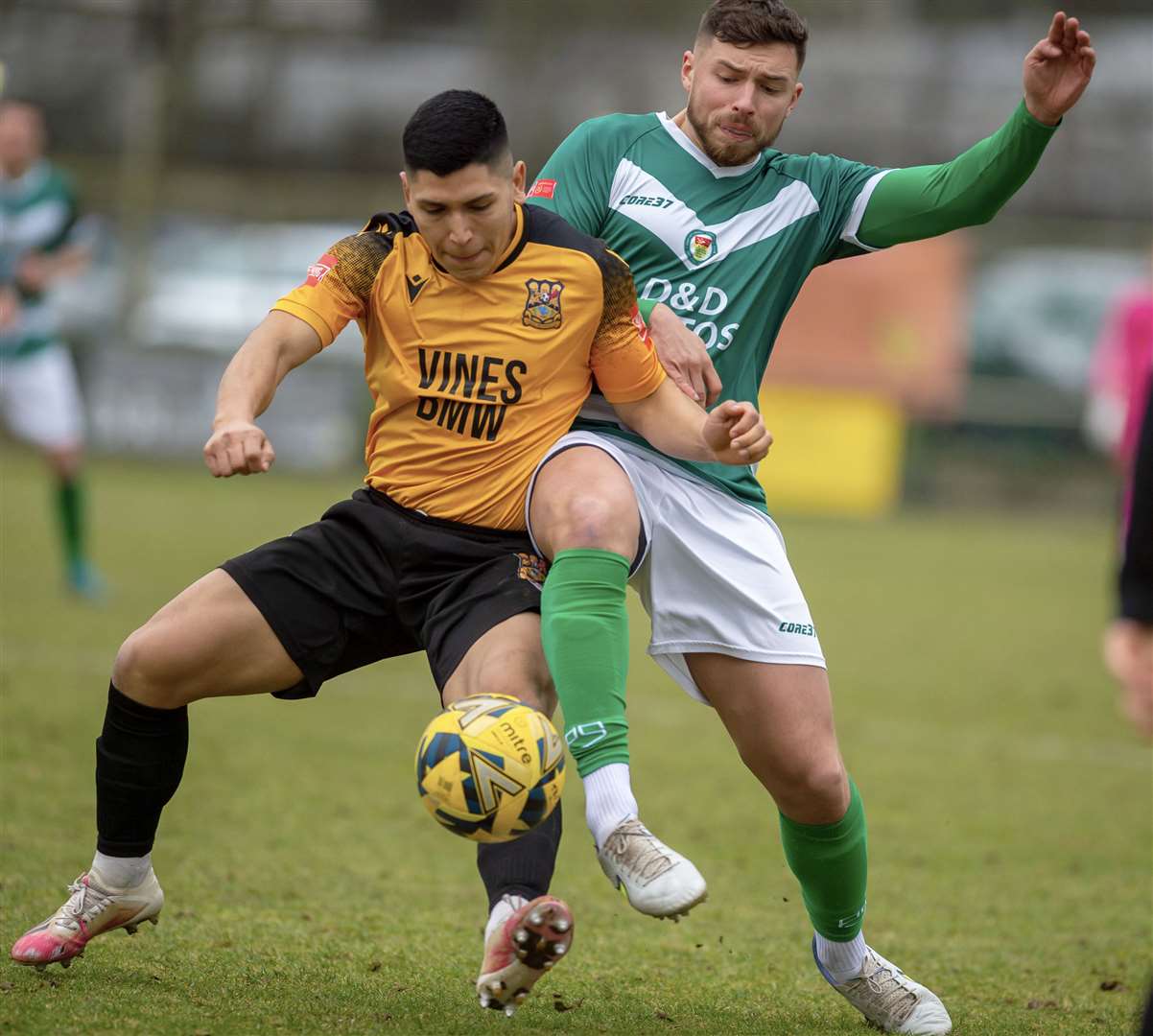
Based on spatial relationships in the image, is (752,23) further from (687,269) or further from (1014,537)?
(1014,537)

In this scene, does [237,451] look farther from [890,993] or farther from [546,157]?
[546,157]

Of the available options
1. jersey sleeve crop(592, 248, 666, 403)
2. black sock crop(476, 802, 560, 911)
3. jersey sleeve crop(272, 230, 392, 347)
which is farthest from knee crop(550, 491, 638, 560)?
jersey sleeve crop(272, 230, 392, 347)

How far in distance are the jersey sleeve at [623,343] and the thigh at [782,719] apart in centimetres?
67

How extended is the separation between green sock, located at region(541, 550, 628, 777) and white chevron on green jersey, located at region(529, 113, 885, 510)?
527 mm

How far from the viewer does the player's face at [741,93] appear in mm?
4031

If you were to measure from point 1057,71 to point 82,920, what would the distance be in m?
3.14

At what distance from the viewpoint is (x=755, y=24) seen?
4.01 m

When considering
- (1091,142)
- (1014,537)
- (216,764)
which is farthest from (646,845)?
(1091,142)

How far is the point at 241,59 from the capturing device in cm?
2658

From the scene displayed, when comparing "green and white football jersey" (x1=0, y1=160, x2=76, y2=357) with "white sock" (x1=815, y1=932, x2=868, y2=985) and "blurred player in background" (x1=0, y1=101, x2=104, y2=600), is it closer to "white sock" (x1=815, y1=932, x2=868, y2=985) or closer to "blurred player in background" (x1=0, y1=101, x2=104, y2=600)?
"blurred player in background" (x1=0, y1=101, x2=104, y2=600)

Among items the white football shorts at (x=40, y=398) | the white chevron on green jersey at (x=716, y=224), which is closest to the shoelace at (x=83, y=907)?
the white chevron on green jersey at (x=716, y=224)

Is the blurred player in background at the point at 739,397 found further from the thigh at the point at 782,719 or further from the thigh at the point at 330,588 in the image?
the thigh at the point at 330,588

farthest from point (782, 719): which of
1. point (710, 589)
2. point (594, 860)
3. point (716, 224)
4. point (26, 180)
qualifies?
point (26, 180)

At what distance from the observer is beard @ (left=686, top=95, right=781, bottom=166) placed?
414cm
